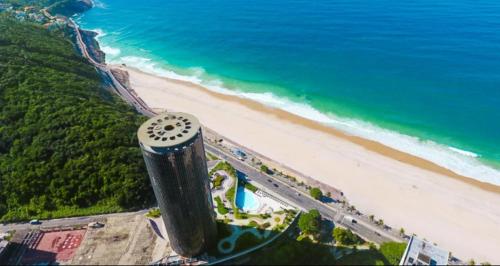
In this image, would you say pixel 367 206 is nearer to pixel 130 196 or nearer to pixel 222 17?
pixel 130 196

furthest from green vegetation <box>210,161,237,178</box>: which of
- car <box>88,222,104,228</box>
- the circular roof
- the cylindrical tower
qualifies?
the circular roof

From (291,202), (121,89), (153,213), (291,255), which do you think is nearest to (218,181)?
(153,213)

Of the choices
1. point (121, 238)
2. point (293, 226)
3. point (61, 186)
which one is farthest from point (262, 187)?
point (61, 186)

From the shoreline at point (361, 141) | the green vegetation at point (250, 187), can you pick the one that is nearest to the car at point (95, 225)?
the green vegetation at point (250, 187)

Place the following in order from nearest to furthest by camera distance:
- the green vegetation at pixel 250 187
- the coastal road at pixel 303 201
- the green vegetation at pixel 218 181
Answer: the coastal road at pixel 303 201 < the green vegetation at pixel 218 181 < the green vegetation at pixel 250 187

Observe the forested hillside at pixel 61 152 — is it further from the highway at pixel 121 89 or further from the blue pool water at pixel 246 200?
the blue pool water at pixel 246 200

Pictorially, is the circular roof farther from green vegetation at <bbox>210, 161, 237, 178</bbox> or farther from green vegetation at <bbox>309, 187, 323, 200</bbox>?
green vegetation at <bbox>309, 187, 323, 200</bbox>
